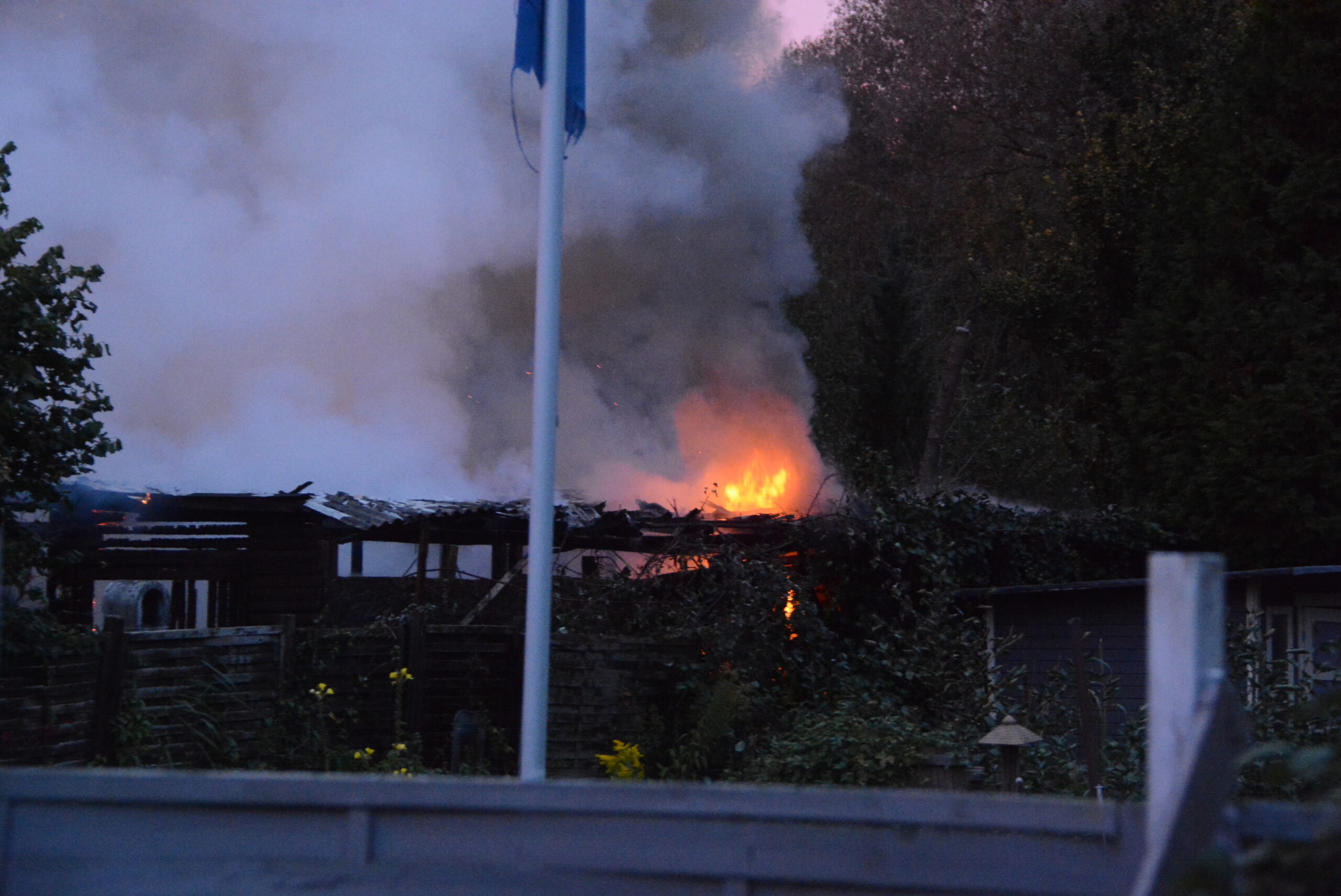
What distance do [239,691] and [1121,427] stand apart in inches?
521

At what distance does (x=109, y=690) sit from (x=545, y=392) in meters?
4.22

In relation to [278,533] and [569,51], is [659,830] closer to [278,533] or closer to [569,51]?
[569,51]

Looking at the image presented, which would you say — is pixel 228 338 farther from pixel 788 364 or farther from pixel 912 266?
pixel 912 266

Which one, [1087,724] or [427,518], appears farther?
[427,518]

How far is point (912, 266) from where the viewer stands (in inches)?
1117

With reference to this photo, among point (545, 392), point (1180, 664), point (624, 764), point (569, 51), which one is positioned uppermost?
point (569, 51)

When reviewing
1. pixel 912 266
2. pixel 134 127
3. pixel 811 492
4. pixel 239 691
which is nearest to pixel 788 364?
pixel 811 492

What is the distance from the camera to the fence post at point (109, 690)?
27.1ft

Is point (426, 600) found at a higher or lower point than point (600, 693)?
higher

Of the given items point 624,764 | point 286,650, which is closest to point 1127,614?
point 624,764

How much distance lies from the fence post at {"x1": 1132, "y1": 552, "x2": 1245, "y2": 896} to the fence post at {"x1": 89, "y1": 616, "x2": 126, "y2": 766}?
743 centimetres

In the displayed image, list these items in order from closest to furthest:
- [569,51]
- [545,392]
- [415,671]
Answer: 1. [545,392]
2. [569,51]
3. [415,671]

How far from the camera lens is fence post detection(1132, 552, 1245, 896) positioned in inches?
94.3

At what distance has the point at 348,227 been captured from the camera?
665 inches
